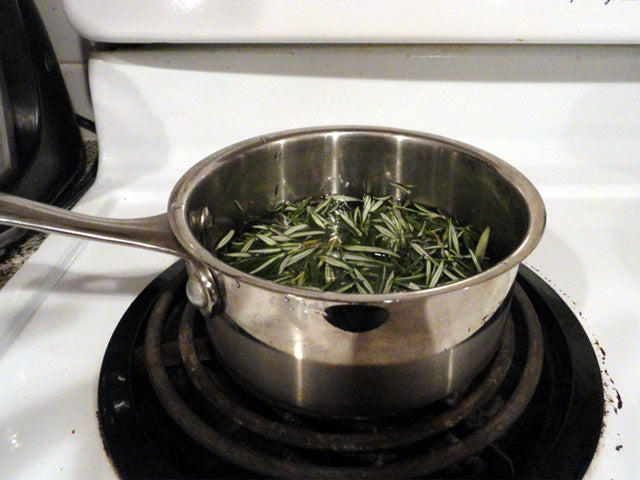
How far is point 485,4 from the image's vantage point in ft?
1.69

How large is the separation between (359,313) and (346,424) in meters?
0.11

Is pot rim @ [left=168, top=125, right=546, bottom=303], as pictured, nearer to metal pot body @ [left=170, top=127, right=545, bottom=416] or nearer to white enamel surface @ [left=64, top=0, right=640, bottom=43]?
metal pot body @ [left=170, top=127, right=545, bottom=416]

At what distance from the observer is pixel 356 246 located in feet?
1.61

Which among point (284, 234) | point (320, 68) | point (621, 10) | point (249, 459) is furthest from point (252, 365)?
point (621, 10)

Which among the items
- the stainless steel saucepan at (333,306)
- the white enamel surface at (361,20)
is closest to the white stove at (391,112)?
the white enamel surface at (361,20)

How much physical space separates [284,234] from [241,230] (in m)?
0.05

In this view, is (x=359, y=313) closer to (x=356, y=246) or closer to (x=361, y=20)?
(x=356, y=246)

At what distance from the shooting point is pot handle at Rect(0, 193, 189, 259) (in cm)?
36

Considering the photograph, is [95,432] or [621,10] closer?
[95,432]

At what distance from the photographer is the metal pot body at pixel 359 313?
0.30m

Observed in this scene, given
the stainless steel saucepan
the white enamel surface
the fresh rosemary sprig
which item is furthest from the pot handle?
the white enamel surface

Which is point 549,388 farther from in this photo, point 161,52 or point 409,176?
point 161,52

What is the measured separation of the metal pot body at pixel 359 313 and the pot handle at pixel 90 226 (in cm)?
2

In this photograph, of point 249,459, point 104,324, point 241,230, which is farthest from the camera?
point 241,230
